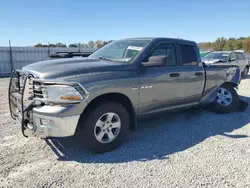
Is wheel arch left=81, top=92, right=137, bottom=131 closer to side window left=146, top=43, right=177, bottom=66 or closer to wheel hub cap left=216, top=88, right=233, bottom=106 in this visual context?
side window left=146, top=43, right=177, bottom=66

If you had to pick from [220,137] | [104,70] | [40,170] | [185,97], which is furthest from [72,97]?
[220,137]

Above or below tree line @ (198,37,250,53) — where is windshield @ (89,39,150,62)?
below

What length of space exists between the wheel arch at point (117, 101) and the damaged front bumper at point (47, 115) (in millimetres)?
179

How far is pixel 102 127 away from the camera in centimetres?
352

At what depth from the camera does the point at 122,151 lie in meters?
3.64

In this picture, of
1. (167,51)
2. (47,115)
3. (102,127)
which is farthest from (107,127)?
(167,51)

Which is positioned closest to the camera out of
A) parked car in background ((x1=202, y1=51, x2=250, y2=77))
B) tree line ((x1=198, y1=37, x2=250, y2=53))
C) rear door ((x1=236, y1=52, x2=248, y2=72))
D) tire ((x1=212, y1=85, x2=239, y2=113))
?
tire ((x1=212, y1=85, x2=239, y2=113))

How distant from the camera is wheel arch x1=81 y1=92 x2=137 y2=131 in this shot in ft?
11.1

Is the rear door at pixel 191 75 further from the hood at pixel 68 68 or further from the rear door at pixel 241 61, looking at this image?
the rear door at pixel 241 61

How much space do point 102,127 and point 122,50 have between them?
5.44 ft

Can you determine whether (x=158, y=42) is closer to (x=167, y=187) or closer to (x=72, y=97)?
(x=72, y=97)

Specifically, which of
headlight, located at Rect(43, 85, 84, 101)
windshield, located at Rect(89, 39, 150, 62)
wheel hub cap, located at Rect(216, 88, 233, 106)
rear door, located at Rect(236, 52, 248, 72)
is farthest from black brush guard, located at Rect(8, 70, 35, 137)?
rear door, located at Rect(236, 52, 248, 72)

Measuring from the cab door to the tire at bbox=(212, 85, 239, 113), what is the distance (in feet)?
5.82

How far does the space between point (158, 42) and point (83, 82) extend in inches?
73.3
